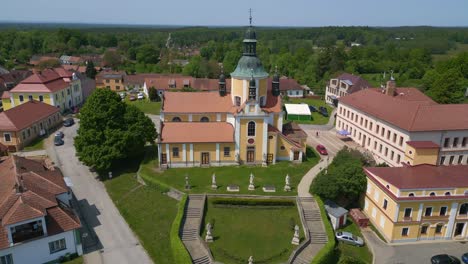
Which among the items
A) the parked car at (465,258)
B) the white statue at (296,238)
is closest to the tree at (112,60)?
the white statue at (296,238)

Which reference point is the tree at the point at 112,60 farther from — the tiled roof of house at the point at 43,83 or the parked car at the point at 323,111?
the parked car at the point at 323,111

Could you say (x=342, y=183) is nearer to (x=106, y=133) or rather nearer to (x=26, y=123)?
(x=106, y=133)

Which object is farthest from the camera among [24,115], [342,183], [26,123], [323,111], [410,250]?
[323,111]

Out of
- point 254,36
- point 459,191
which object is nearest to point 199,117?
point 254,36

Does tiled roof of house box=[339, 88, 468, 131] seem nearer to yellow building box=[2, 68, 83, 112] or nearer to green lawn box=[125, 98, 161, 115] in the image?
green lawn box=[125, 98, 161, 115]

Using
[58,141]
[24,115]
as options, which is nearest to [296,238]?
[58,141]

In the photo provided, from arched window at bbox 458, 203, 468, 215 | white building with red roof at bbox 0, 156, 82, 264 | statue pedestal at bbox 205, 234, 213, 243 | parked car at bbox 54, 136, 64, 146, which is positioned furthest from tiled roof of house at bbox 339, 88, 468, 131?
parked car at bbox 54, 136, 64, 146

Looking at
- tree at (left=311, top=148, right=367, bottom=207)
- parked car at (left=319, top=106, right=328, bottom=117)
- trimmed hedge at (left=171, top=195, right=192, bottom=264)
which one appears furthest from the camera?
parked car at (left=319, top=106, right=328, bottom=117)
